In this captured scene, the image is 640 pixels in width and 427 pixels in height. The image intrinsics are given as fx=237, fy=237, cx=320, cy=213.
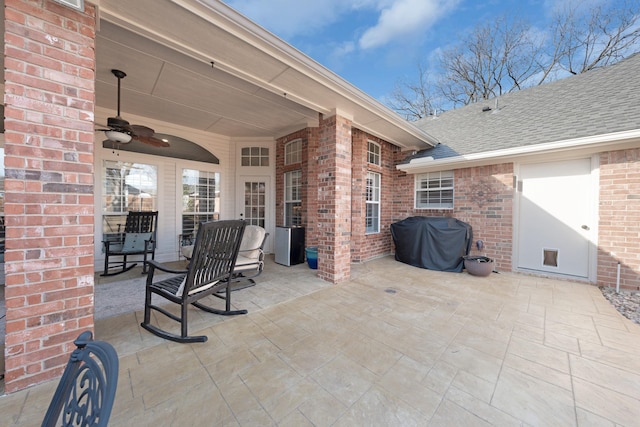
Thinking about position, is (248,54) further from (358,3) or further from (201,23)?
(358,3)

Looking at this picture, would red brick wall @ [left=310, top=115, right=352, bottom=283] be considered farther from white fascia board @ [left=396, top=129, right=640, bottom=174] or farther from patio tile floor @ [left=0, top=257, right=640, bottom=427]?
white fascia board @ [left=396, top=129, right=640, bottom=174]

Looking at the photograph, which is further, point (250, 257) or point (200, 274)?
point (250, 257)

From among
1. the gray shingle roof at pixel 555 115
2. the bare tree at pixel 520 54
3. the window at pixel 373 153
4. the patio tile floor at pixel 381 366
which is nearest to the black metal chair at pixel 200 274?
the patio tile floor at pixel 381 366

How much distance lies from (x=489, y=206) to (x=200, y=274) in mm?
5432

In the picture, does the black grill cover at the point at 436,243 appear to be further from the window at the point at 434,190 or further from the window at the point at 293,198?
the window at the point at 293,198

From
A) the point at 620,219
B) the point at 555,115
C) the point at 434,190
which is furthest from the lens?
the point at 434,190

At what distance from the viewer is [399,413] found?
150 centimetres

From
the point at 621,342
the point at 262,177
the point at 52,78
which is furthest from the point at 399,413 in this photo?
the point at 262,177

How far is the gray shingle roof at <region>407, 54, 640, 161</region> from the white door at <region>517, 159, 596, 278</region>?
1.95 feet

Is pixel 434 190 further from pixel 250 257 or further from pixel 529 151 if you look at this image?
pixel 250 257

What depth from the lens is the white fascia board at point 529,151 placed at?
11.6 ft

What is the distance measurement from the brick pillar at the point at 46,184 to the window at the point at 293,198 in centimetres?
418

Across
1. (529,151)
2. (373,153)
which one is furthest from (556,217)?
(373,153)

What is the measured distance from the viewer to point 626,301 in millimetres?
3279
